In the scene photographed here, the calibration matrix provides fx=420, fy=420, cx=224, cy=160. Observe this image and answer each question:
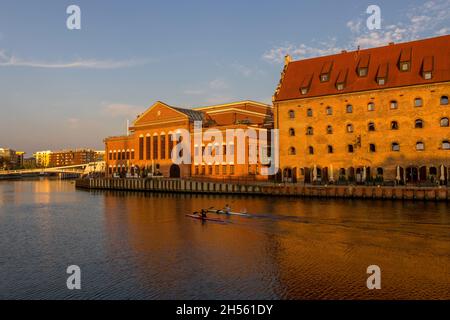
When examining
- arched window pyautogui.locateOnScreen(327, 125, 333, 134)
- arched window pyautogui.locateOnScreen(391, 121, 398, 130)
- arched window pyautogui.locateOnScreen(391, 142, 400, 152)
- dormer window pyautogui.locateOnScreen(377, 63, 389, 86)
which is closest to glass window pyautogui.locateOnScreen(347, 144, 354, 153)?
arched window pyautogui.locateOnScreen(327, 125, 333, 134)

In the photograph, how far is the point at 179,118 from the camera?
306 feet

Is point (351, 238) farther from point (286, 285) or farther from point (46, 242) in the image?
point (46, 242)

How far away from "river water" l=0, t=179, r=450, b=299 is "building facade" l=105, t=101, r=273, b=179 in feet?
132

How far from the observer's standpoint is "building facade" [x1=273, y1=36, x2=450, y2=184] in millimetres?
60125

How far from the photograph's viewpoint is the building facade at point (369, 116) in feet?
197

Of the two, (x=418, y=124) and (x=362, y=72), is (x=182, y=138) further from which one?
(x=418, y=124)

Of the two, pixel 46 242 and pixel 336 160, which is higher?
pixel 336 160

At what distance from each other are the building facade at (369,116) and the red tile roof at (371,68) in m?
0.14

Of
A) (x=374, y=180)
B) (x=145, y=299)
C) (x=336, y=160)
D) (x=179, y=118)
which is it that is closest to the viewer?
(x=145, y=299)

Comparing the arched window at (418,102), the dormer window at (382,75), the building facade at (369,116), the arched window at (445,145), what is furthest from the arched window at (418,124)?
the dormer window at (382,75)

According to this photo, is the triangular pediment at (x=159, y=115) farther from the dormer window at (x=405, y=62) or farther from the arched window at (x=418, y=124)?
the arched window at (x=418, y=124)
